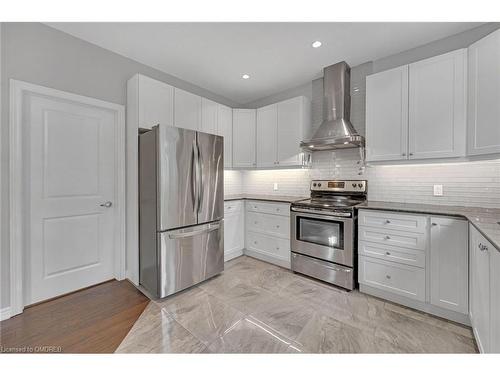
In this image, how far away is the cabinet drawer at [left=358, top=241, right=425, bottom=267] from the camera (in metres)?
1.95

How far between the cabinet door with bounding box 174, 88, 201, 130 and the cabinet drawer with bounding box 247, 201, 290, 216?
1444 mm

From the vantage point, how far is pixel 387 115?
2.35 meters

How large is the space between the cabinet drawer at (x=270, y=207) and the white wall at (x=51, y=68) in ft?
7.36

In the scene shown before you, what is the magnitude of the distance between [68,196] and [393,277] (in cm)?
348

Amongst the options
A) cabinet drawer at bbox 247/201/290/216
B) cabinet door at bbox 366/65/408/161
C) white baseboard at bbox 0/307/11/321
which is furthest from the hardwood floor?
cabinet door at bbox 366/65/408/161

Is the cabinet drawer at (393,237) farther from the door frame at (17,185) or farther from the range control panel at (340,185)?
the door frame at (17,185)

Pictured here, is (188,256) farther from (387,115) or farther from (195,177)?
(387,115)

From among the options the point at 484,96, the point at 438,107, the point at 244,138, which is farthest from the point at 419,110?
the point at 244,138

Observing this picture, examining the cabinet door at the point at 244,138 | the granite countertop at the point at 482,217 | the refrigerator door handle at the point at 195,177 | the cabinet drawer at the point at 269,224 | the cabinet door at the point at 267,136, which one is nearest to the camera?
the granite countertop at the point at 482,217

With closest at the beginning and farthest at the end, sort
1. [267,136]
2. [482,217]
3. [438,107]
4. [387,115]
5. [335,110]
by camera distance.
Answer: [482,217] → [438,107] → [387,115] → [335,110] → [267,136]

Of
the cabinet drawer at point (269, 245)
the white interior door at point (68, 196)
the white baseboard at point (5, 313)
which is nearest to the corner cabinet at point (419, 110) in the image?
the cabinet drawer at point (269, 245)

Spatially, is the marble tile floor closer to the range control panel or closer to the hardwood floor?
the hardwood floor

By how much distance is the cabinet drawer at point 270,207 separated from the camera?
9.67 feet
